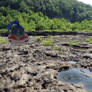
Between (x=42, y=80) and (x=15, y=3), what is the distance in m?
89.0

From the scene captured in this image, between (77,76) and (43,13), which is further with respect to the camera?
(43,13)

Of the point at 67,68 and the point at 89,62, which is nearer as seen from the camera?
the point at 67,68

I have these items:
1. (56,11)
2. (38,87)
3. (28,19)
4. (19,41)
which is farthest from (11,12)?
(38,87)

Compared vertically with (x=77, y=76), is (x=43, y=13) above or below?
above

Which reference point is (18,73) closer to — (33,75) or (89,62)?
(33,75)

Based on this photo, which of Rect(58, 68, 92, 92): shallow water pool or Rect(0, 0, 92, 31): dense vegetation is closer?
Rect(58, 68, 92, 92): shallow water pool

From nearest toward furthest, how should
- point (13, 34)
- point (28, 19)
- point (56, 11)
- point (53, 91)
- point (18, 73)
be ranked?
point (53, 91) < point (18, 73) < point (13, 34) < point (28, 19) < point (56, 11)

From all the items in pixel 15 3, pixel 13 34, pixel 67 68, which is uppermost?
Result: pixel 15 3

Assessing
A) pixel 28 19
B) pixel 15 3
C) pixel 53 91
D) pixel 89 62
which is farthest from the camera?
pixel 15 3

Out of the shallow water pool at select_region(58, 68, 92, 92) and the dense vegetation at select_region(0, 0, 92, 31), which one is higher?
the dense vegetation at select_region(0, 0, 92, 31)

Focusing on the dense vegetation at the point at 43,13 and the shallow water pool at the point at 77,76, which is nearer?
the shallow water pool at the point at 77,76

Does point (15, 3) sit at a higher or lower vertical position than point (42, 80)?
higher

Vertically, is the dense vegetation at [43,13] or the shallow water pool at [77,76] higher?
the dense vegetation at [43,13]

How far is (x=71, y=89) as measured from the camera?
1228 cm
